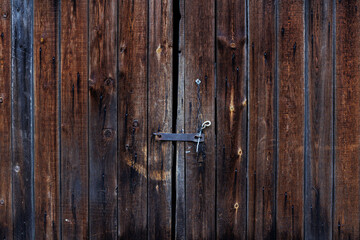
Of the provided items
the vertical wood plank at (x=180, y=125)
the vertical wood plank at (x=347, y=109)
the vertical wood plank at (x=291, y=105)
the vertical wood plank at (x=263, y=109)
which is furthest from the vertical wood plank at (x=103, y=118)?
the vertical wood plank at (x=347, y=109)

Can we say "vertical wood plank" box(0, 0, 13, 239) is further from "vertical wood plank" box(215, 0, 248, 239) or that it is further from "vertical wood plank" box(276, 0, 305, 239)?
"vertical wood plank" box(276, 0, 305, 239)

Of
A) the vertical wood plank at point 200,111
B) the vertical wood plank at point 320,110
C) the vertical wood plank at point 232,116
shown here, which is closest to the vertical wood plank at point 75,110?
the vertical wood plank at point 200,111

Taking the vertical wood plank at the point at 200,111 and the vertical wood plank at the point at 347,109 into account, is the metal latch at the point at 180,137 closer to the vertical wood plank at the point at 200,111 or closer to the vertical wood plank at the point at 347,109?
the vertical wood plank at the point at 200,111

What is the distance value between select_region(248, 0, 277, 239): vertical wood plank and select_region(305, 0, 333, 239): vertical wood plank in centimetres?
18

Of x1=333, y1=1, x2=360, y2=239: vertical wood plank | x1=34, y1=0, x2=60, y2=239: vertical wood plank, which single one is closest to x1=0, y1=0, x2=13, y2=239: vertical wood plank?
x1=34, y1=0, x2=60, y2=239: vertical wood plank

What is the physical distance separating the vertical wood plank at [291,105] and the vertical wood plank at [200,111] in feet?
1.15

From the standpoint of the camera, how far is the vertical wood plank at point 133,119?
141 cm

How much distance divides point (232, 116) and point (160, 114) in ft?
1.24

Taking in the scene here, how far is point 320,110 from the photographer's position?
4.53 feet

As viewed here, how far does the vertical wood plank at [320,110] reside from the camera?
137 centimetres

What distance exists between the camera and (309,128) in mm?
1384

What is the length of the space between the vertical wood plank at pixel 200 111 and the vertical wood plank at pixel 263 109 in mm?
201

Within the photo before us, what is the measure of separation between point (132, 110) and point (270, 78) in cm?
74

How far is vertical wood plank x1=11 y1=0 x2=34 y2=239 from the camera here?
1435mm
